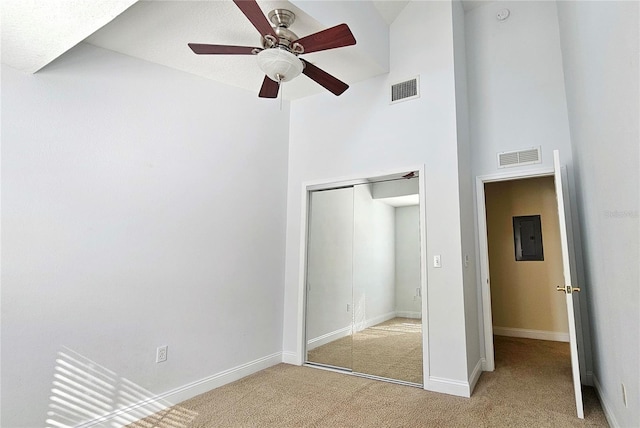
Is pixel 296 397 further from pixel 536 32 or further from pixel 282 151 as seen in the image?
pixel 536 32

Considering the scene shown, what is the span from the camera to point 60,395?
7.04ft

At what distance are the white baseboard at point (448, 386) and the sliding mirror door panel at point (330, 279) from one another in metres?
0.90

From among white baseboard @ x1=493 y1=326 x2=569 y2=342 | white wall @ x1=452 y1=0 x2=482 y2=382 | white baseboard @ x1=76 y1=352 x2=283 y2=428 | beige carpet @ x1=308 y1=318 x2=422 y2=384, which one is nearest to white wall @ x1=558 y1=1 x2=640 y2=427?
white wall @ x1=452 y1=0 x2=482 y2=382

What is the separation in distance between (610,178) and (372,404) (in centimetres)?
224

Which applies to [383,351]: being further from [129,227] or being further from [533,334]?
[533,334]

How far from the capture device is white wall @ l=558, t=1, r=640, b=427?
58.4 inches

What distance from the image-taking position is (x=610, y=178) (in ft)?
6.19

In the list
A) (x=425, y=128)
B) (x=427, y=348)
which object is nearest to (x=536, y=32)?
(x=425, y=128)

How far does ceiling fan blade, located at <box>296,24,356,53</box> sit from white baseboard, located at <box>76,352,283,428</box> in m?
2.77

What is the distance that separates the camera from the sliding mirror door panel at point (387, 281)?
329cm

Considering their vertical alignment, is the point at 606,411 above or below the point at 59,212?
below

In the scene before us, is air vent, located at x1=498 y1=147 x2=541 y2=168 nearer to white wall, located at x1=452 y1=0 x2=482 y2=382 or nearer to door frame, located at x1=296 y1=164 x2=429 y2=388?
white wall, located at x1=452 y1=0 x2=482 y2=382

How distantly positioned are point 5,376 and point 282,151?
119 inches

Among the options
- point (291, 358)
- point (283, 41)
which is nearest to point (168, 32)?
point (283, 41)
